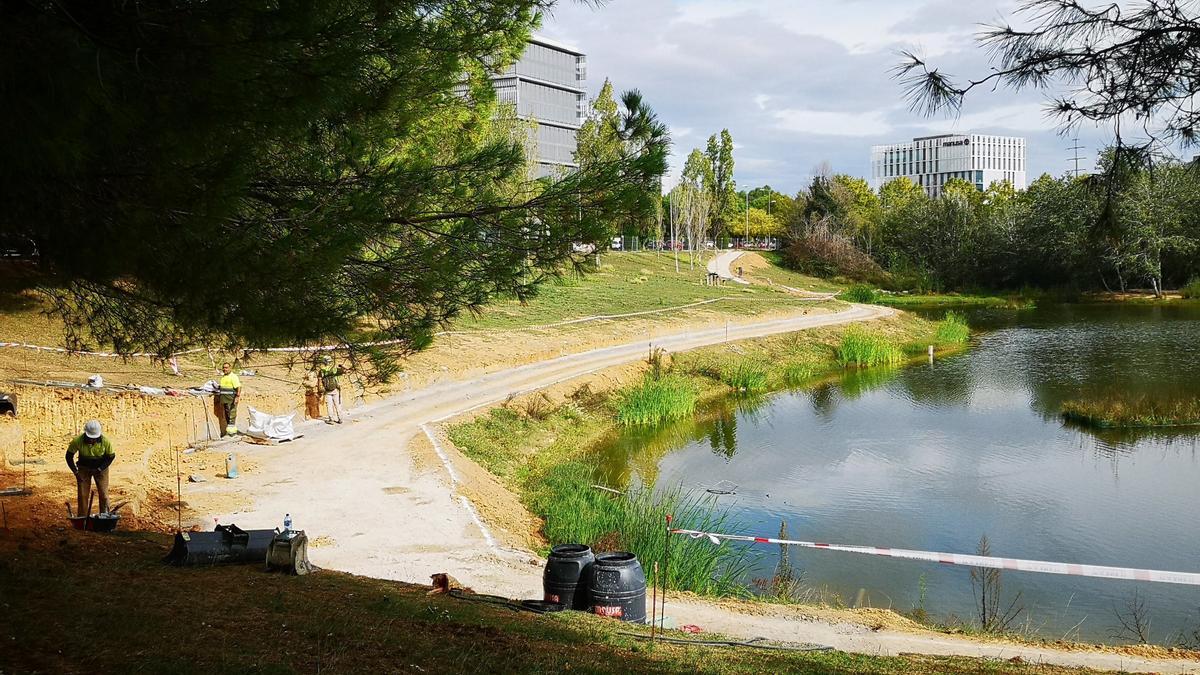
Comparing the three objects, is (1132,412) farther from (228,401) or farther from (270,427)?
(228,401)

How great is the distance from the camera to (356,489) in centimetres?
1437

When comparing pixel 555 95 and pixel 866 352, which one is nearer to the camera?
pixel 866 352

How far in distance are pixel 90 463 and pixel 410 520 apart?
399 centimetres

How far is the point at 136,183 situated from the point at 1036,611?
10810 millimetres

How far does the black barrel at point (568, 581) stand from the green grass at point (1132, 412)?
18.0 meters

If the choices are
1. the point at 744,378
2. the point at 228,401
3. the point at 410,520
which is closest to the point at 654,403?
the point at 744,378

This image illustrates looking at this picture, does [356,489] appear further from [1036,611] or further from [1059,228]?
[1059,228]

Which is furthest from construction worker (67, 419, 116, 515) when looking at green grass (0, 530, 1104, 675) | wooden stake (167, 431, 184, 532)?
green grass (0, 530, 1104, 675)

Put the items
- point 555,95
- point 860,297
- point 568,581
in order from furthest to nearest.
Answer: point 555,95 < point 860,297 < point 568,581

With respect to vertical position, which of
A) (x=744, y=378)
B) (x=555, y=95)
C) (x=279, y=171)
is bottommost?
(x=744, y=378)

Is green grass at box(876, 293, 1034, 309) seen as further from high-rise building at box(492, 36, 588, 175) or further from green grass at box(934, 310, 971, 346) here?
high-rise building at box(492, 36, 588, 175)

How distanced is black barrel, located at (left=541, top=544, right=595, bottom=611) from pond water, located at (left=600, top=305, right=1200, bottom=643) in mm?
4271

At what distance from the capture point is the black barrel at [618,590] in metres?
9.07

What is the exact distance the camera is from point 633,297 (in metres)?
46.2
